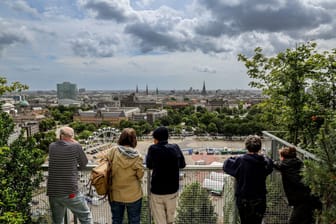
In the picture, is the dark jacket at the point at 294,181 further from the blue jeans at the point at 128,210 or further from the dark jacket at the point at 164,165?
the blue jeans at the point at 128,210

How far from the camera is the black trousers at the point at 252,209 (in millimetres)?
2512

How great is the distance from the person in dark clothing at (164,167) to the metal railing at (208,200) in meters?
0.29

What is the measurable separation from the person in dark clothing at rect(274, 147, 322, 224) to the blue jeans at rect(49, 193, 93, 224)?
6.37 ft

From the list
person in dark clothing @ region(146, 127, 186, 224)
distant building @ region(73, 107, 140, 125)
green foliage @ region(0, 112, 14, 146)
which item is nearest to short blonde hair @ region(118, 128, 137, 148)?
person in dark clothing @ region(146, 127, 186, 224)

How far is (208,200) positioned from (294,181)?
96 centimetres

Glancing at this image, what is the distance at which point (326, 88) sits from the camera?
3.33 metres

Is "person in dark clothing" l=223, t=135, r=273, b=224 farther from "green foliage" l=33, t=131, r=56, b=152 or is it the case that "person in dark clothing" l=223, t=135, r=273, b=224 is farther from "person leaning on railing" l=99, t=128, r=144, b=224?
"green foliage" l=33, t=131, r=56, b=152

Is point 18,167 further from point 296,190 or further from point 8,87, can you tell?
point 296,190

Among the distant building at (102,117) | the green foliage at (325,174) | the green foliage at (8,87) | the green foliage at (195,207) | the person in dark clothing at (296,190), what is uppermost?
the green foliage at (8,87)

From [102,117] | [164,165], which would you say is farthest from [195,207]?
[102,117]

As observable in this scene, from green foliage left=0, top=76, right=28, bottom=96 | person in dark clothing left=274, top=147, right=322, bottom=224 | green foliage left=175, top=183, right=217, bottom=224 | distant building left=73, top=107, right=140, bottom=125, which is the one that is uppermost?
green foliage left=0, top=76, right=28, bottom=96

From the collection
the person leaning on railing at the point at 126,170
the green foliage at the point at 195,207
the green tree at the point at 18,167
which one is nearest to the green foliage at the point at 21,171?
the green tree at the point at 18,167

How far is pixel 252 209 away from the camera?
2.53 meters

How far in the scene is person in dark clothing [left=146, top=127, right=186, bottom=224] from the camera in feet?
8.36
